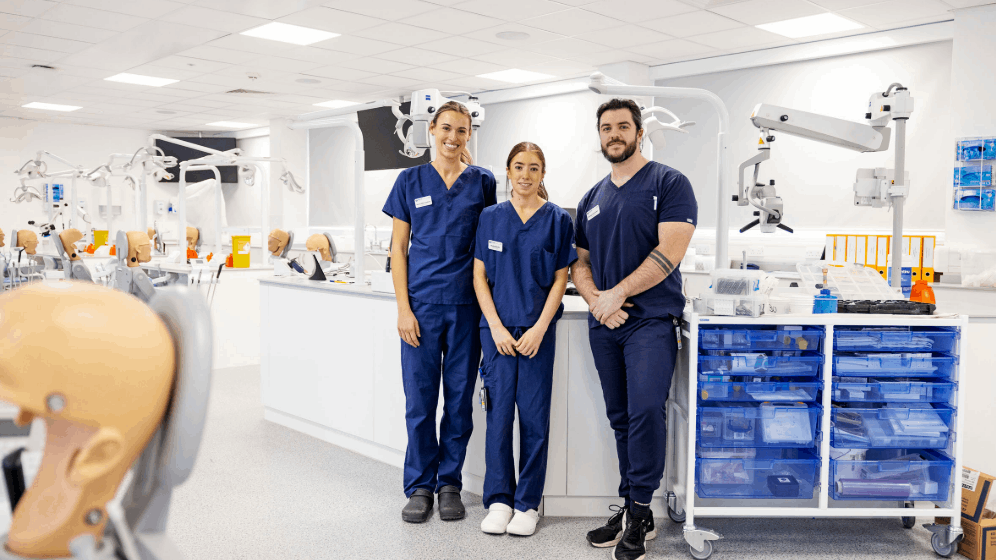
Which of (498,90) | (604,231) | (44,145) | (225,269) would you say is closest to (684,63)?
(498,90)

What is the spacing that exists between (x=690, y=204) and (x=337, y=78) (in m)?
6.36

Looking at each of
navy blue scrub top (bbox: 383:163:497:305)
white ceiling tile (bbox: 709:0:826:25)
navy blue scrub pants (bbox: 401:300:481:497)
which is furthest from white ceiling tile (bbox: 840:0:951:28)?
navy blue scrub pants (bbox: 401:300:481:497)

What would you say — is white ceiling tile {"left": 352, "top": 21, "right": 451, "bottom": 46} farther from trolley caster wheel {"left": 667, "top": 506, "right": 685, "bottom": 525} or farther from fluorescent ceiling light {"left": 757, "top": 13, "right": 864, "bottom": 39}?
trolley caster wheel {"left": 667, "top": 506, "right": 685, "bottom": 525}

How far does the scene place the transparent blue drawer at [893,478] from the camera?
2504mm

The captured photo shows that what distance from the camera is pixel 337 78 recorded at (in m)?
8.00

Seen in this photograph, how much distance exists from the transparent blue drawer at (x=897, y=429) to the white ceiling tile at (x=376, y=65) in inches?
229

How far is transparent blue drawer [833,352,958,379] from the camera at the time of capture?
249 centimetres

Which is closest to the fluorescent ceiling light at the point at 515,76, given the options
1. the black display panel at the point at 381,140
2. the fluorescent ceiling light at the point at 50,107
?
the black display panel at the point at 381,140

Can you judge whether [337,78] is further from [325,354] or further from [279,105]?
[325,354]

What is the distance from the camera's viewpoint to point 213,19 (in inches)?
225

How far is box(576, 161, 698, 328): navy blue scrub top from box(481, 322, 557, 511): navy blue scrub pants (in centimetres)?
29

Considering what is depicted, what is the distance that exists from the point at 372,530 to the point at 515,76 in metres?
6.15

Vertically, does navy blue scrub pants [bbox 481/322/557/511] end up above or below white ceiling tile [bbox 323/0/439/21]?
below

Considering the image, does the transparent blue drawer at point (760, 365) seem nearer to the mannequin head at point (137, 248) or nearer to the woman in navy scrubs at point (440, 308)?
the woman in navy scrubs at point (440, 308)
